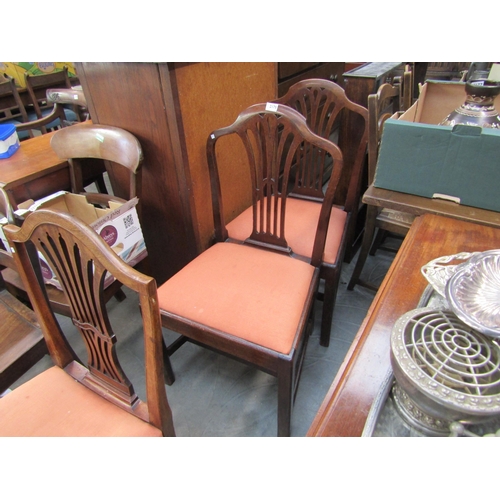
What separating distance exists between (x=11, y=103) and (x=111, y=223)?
3.02m

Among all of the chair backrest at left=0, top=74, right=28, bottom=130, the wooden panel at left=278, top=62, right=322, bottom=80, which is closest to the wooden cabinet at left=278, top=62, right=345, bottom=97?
the wooden panel at left=278, top=62, right=322, bottom=80

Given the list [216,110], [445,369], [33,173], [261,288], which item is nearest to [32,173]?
[33,173]

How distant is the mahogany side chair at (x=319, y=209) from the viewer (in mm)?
1362

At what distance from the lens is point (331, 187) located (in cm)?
111

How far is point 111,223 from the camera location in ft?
4.10

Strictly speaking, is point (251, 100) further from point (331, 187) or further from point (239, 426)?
point (239, 426)

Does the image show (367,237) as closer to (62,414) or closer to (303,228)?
(303,228)

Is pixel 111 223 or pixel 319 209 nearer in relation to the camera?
pixel 111 223

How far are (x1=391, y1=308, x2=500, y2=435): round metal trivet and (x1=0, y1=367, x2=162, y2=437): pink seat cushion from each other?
63 centimetres

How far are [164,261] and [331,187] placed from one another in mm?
1022

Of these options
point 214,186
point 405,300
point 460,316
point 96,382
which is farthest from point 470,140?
point 96,382

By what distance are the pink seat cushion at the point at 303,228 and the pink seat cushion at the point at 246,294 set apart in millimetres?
129

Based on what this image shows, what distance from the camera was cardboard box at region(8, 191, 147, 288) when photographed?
125 centimetres
